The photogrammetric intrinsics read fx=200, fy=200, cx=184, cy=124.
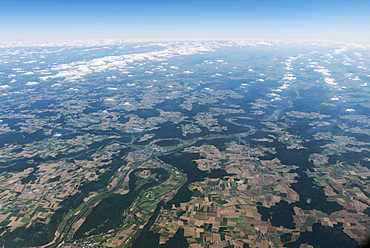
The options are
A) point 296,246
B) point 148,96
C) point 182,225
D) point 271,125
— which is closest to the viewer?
point 296,246

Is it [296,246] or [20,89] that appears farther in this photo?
[20,89]

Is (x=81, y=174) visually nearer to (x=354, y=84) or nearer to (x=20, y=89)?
(x=20, y=89)

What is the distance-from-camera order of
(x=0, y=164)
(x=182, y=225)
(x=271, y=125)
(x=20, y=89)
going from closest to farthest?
(x=182, y=225) → (x=0, y=164) → (x=271, y=125) → (x=20, y=89)

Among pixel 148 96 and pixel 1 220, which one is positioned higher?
pixel 1 220

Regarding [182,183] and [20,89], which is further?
[20,89]

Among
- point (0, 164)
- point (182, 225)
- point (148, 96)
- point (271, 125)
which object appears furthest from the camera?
point (148, 96)

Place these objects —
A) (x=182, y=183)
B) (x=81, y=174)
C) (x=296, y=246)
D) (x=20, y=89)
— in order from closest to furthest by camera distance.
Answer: (x=296, y=246), (x=182, y=183), (x=81, y=174), (x=20, y=89)

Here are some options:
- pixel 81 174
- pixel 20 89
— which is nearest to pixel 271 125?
pixel 81 174

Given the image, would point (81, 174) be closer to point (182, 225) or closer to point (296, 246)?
point (182, 225)

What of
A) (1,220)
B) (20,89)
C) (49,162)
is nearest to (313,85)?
(49,162)
